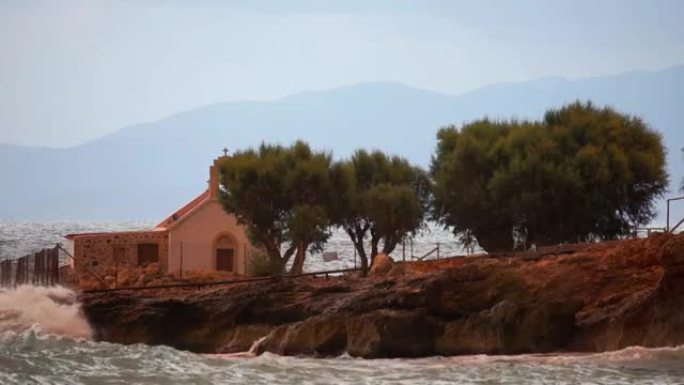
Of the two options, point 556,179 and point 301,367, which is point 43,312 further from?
point 556,179

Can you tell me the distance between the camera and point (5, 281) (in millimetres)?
44906

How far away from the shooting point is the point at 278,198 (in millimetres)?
64562

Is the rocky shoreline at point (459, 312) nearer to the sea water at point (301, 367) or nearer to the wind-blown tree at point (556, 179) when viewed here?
the sea water at point (301, 367)

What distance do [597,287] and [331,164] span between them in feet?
107

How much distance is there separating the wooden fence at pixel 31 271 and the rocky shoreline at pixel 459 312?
266 inches

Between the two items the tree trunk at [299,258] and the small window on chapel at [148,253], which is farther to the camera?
the small window on chapel at [148,253]

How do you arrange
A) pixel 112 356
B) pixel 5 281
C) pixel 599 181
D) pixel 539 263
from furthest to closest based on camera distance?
pixel 599 181
pixel 5 281
pixel 539 263
pixel 112 356

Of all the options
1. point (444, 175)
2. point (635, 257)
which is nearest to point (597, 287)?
point (635, 257)

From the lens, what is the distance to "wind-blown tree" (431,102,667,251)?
59.2 metres

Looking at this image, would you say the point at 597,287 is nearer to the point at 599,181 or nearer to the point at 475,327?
the point at 475,327

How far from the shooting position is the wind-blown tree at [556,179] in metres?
59.2

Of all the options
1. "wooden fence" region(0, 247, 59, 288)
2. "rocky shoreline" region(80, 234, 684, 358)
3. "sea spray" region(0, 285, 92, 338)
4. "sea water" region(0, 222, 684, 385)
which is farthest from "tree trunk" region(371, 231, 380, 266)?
"sea water" region(0, 222, 684, 385)

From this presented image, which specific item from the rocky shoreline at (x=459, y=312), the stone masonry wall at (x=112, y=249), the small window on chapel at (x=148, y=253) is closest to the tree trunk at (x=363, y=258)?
the stone masonry wall at (x=112, y=249)

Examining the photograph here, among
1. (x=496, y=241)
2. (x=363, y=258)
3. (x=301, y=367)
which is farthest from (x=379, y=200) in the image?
(x=301, y=367)
